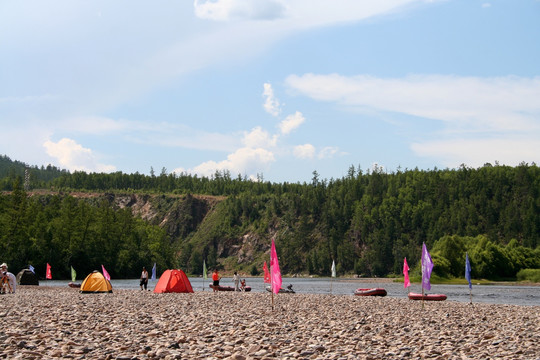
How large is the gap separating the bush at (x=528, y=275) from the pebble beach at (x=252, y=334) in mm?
110254

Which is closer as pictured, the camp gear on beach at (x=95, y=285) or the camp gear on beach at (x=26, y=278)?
the camp gear on beach at (x=95, y=285)

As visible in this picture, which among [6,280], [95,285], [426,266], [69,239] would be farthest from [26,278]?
[69,239]

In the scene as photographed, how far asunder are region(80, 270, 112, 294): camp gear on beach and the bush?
111 meters

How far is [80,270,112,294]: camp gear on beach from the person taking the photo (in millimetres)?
48156

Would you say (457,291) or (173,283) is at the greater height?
(173,283)

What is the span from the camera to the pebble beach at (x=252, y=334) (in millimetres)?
17438

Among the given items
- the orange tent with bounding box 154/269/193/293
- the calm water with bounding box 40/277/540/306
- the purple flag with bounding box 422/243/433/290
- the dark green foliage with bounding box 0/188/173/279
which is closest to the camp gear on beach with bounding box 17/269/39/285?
the calm water with bounding box 40/277/540/306

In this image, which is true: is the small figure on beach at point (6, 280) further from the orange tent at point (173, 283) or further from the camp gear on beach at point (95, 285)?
the orange tent at point (173, 283)

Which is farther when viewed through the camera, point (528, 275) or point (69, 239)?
point (528, 275)

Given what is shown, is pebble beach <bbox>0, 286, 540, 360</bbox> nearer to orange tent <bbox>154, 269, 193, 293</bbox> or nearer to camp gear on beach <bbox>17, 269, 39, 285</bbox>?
orange tent <bbox>154, 269, 193, 293</bbox>

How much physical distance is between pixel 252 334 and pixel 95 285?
30215 mm

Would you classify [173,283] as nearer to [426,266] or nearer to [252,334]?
[426,266]

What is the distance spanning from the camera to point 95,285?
4897 centimetres

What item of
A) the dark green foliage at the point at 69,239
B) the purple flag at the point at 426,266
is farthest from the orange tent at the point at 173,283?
the dark green foliage at the point at 69,239
